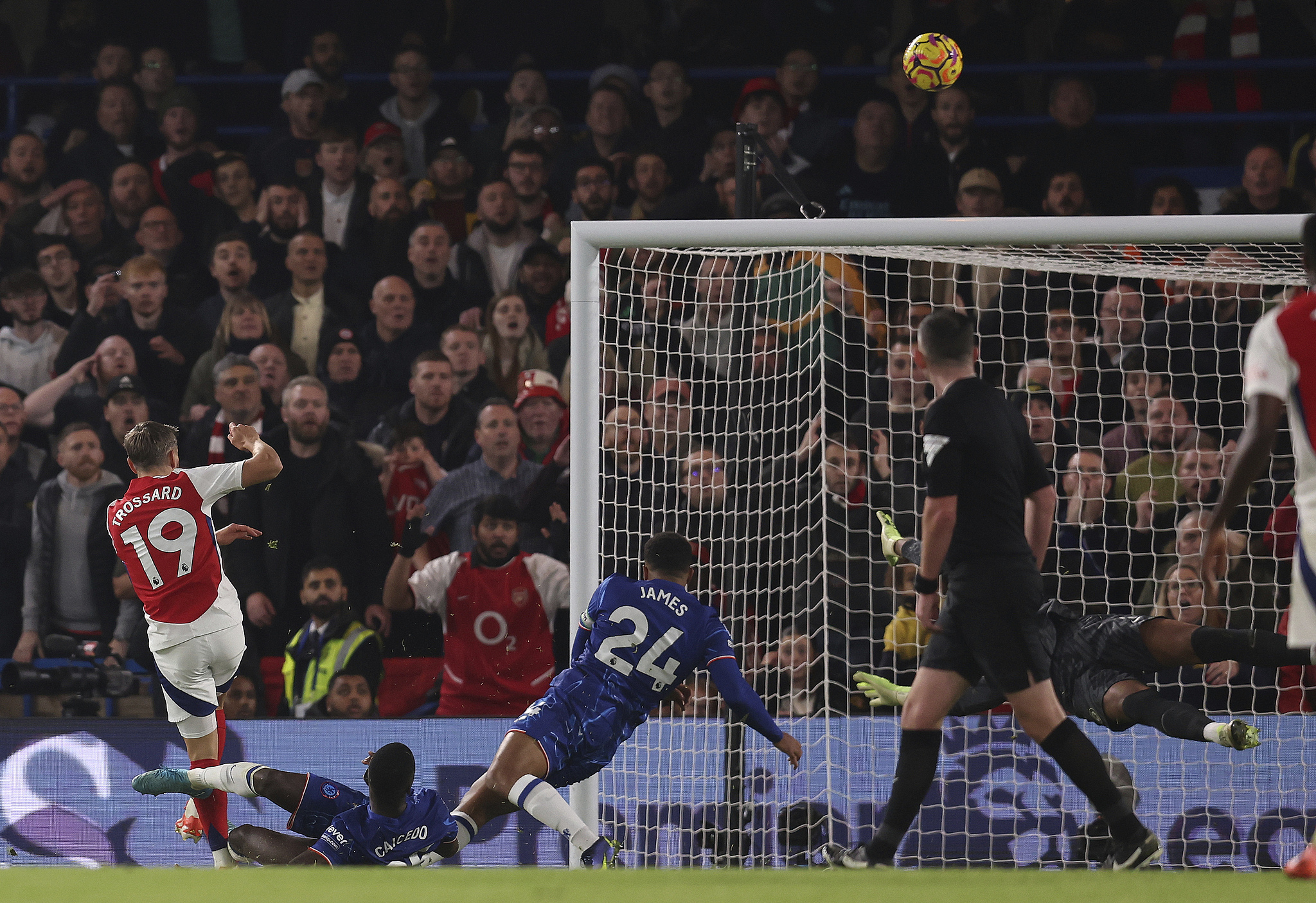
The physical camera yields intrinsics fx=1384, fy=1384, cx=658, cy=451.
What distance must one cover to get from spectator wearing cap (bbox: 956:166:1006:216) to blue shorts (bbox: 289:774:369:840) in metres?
4.89

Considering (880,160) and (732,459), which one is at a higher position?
(880,160)

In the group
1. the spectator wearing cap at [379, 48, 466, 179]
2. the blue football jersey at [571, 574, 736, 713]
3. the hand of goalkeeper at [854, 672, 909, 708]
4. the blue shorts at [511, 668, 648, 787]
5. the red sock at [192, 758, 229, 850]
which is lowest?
the red sock at [192, 758, 229, 850]

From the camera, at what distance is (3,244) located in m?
8.91

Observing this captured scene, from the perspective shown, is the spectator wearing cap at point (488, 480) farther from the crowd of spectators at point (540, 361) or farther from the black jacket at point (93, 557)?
the black jacket at point (93, 557)

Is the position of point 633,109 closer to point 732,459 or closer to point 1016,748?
point 732,459

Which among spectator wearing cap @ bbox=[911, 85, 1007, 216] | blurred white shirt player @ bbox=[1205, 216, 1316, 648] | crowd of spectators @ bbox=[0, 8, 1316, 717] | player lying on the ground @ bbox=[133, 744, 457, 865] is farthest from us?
spectator wearing cap @ bbox=[911, 85, 1007, 216]

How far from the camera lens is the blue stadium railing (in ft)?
29.8

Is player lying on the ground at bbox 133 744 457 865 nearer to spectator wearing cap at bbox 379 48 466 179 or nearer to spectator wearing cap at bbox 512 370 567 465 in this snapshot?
spectator wearing cap at bbox 512 370 567 465

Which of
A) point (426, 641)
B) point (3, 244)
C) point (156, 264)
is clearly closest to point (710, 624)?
point (426, 641)

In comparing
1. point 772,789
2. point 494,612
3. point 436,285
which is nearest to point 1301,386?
point 772,789

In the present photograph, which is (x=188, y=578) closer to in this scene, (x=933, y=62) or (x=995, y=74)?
(x=933, y=62)

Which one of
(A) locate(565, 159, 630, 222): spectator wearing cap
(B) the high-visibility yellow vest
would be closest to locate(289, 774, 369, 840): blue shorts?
(B) the high-visibility yellow vest

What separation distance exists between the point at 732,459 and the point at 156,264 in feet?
12.9

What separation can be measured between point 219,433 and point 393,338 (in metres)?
1.17
